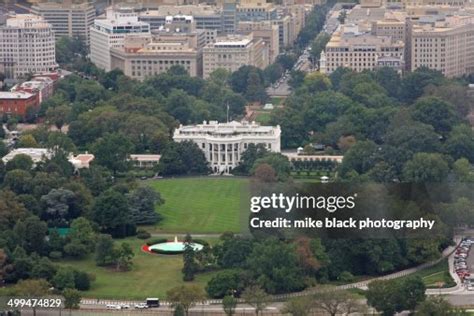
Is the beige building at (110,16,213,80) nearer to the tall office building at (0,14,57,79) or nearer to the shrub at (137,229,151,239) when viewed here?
the tall office building at (0,14,57,79)

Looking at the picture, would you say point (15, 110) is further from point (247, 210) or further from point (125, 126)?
point (247, 210)

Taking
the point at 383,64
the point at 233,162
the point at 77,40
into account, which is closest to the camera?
the point at 233,162

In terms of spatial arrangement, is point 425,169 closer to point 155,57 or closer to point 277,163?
point 277,163

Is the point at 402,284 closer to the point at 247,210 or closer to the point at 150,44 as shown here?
the point at 247,210

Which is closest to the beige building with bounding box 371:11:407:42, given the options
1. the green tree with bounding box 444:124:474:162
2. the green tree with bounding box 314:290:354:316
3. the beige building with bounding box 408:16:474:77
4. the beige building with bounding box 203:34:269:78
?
the beige building with bounding box 408:16:474:77

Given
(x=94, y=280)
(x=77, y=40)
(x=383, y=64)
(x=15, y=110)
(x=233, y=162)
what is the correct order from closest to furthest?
(x=94, y=280), (x=233, y=162), (x=15, y=110), (x=383, y=64), (x=77, y=40)

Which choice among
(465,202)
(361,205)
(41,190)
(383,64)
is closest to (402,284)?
(361,205)

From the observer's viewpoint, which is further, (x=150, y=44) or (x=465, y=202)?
(x=150, y=44)
